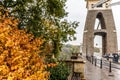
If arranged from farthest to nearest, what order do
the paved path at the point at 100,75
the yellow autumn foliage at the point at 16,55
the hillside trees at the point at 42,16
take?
the paved path at the point at 100,75
the hillside trees at the point at 42,16
the yellow autumn foliage at the point at 16,55

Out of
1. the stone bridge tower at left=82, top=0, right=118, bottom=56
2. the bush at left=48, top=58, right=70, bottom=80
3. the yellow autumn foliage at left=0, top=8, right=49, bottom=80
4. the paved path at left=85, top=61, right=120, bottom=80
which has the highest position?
the stone bridge tower at left=82, top=0, right=118, bottom=56

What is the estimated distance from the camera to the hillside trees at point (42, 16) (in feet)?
61.5

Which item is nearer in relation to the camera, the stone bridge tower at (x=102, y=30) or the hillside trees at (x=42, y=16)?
the hillside trees at (x=42, y=16)

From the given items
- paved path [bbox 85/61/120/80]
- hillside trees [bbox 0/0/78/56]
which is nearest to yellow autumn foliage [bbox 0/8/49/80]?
hillside trees [bbox 0/0/78/56]

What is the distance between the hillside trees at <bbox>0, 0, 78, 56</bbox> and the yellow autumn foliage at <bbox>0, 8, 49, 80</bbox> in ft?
2.21

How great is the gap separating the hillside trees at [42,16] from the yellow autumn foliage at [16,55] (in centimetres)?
67

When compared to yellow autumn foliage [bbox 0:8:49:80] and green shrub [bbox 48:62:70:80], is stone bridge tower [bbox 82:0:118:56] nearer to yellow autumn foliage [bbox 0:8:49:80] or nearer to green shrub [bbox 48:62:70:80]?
green shrub [bbox 48:62:70:80]

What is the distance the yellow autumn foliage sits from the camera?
48.6 feet

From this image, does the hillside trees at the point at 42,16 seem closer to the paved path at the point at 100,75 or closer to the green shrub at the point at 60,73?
the green shrub at the point at 60,73

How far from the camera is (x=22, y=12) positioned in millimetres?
18844

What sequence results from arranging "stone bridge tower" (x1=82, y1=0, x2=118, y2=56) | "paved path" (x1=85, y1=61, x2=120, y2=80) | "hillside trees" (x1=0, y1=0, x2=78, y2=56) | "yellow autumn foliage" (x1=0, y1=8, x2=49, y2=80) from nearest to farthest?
"yellow autumn foliage" (x1=0, y1=8, x2=49, y2=80) < "hillside trees" (x1=0, y1=0, x2=78, y2=56) < "paved path" (x1=85, y1=61, x2=120, y2=80) < "stone bridge tower" (x1=82, y1=0, x2=118, y2=56)

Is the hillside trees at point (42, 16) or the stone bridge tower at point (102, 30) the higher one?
the stone bridge tower at point (102, 30)

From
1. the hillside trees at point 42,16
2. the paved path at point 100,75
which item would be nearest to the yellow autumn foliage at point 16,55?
the hillside trees at point 42,16

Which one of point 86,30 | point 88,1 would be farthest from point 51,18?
point 88,1
